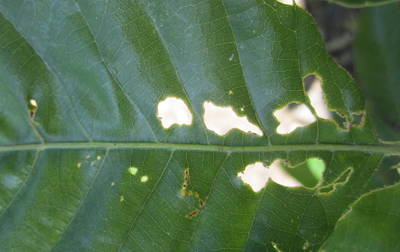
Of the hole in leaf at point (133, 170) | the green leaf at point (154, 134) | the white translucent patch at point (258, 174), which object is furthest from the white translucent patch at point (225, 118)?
the hole in leaf at point (133, 170)

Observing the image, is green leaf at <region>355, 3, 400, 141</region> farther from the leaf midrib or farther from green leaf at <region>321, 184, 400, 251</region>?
green leaf at <region>321, 184, 400, 251</region>

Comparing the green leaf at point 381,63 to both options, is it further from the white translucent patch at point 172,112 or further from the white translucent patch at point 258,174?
the white translucent patch at point 172,112

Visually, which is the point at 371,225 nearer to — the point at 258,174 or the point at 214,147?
the point at 258,174

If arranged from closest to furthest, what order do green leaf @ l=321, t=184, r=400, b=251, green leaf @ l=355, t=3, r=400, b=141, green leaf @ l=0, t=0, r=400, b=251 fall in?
1. green leaf @ l=321, t=184, r=400, b=251
2. green leaf @ l=0, t=0, r=400, b=251
3. green leaf @ l=355, t=3, r=400, b=141

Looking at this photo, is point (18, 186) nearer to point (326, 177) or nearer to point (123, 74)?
point (123, 74)

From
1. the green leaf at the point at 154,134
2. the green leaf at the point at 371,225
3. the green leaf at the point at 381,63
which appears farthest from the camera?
the green leaf at the point at 381,63

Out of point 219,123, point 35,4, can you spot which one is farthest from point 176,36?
point 35,4

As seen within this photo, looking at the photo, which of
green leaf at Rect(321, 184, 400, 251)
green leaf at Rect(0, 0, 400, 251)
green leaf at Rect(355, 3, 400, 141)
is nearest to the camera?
green leaf at Rect(321, 184, 400, 251)

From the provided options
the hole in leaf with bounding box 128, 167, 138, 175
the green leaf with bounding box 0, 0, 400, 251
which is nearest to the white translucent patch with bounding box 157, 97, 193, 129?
the green leaf with bounding box 0, 0, 400, 251
